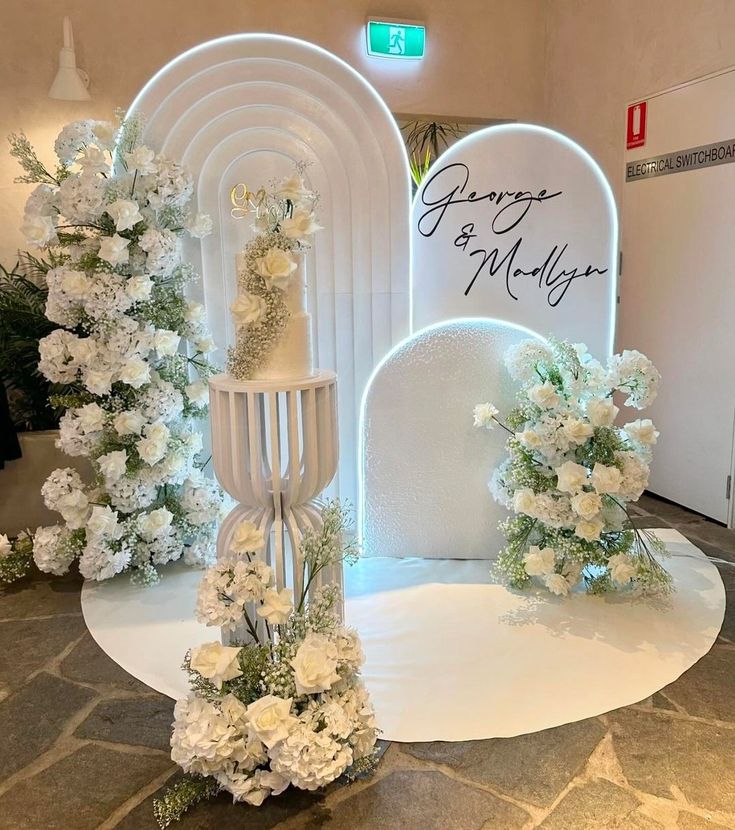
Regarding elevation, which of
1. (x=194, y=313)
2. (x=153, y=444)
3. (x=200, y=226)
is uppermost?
(x=200, y=226)

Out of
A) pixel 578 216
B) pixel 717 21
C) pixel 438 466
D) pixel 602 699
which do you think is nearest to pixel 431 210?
pixel 578 216

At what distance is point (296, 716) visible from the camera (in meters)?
1.76

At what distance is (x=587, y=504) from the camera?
8.84 feet

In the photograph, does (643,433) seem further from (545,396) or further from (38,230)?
(38,230)

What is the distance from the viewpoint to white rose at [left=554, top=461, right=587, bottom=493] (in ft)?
8.99

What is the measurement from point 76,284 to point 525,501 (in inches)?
75.4

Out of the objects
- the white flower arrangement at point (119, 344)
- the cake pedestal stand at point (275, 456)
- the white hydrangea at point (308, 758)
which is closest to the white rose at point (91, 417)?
the white flower arrangement at point (119, 344)

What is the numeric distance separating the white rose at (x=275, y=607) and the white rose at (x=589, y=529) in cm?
135

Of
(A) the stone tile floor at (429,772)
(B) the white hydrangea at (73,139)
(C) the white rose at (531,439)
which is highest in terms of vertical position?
(B) the white hydrangea at (73,139)

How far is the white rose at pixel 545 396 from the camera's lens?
9.20ft

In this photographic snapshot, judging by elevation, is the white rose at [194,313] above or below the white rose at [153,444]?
above

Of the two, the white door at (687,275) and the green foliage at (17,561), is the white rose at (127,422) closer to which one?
the green foliage at (17,561)

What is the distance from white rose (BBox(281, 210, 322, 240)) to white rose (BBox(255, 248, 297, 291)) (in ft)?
0.20

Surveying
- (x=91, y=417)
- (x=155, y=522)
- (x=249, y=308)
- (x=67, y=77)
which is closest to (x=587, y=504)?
(x=249, y=308)
